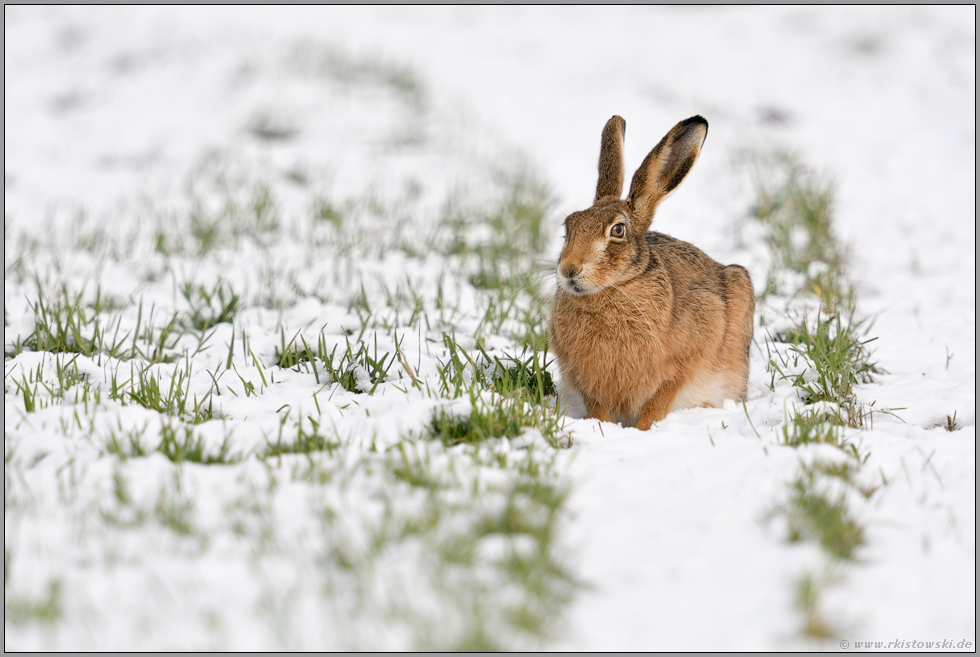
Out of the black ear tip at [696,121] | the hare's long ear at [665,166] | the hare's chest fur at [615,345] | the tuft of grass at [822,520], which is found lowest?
the tuft of grass at [822,520]

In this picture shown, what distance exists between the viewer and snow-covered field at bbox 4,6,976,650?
83.8 inches

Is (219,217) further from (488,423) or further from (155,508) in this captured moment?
(155,508)

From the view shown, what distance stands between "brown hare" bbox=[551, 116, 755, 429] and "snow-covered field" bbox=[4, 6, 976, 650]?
0.72ft

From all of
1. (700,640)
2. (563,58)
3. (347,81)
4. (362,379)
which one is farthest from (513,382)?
(563,58)

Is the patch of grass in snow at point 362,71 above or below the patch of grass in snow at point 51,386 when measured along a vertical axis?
above

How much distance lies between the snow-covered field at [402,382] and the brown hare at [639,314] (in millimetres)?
219

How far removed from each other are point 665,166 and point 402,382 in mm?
1663

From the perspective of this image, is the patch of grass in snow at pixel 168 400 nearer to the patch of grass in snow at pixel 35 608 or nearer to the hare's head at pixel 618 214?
the patch of grass in snow at pixel 35 608

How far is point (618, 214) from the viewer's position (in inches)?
154

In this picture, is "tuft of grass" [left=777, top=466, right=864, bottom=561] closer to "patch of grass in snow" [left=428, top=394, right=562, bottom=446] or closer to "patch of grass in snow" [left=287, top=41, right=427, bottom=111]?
"patch of grass in snow" [left=428, top=394, right=562, bottom=446]

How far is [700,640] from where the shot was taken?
205cm

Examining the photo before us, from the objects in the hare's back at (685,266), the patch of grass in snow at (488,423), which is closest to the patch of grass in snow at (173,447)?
the patch of grass in snow at (488,423)

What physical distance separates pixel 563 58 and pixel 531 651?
13.4 m

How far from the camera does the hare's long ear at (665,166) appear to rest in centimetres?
400
